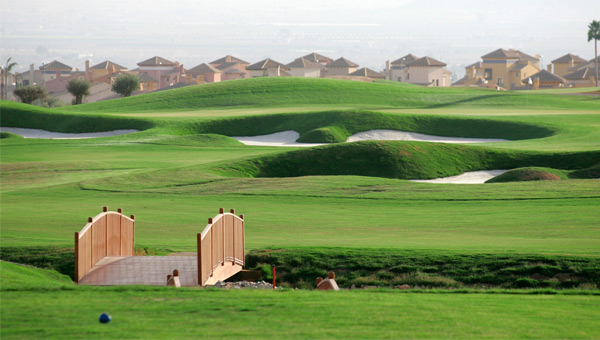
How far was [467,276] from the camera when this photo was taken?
50.0ft

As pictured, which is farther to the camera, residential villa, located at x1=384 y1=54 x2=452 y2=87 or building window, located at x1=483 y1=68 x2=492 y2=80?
building window, located at x1=483 y1=68 x2=492 y2=80

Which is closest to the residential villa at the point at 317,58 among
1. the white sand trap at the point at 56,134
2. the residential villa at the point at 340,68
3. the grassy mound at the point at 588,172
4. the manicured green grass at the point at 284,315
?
the residential villa at the point at 340,68

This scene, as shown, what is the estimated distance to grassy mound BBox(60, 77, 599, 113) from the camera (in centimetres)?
8612

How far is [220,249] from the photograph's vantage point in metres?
15.4

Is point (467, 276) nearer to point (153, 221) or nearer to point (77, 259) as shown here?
point (77, 259)

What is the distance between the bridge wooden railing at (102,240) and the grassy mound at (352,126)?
39156 millimetres

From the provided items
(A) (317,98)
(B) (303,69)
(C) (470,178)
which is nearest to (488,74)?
(B) (303,69)

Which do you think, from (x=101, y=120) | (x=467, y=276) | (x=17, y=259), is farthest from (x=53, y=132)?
(x=467, y=276)

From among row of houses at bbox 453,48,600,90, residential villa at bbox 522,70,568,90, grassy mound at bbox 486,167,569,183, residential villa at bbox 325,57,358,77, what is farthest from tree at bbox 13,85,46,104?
row of houses at bbox 453,48,600,90

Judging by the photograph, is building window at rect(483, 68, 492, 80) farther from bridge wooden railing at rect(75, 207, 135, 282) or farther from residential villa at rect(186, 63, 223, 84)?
bridge wooden railing at rect(75, 207, 135, 282)

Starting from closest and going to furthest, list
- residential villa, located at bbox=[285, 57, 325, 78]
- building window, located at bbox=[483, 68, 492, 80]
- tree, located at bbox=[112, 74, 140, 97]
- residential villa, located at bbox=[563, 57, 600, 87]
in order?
1. tree, located at bbox=[112, 74, 140, 97]
2. residential villa, located at bbox=[563, 57, 600, 87]
3. residential villa, located at bbox=[285, 57, 325, 78]
4. building window, located at bbox=[483, 68, 492, 80]

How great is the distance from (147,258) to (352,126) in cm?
4517

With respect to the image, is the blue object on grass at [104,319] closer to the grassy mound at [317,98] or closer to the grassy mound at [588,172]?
the grassy mound at [588,172]

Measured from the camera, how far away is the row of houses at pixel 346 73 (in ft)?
481
